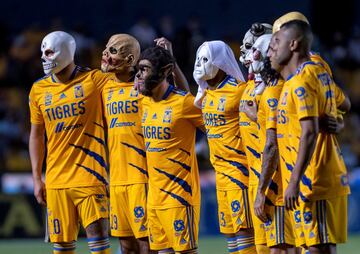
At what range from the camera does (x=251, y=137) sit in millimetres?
8656

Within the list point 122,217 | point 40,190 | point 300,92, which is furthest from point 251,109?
point 40,190

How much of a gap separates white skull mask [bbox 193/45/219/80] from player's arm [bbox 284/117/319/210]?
2.18 m

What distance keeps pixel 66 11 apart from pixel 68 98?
31.1ft

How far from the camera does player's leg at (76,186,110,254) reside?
30.2ft

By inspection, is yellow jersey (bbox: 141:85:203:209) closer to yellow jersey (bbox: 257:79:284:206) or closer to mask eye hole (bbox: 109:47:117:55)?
mask eye hole (bbox: 109:47:117:55)

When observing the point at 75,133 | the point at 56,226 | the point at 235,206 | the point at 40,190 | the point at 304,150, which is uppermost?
the point at 75,133

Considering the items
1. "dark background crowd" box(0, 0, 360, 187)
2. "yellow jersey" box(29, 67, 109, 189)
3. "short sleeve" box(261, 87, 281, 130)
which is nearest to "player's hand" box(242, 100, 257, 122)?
"short sleeve" box(261, 87, 281, 130)

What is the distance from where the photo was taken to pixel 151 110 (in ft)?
29.6

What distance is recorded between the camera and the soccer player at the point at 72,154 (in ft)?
30.3

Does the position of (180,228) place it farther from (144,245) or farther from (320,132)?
(320,132)

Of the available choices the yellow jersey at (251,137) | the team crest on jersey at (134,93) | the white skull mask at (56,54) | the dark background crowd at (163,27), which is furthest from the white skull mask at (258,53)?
the dark background crowd at (163,27)

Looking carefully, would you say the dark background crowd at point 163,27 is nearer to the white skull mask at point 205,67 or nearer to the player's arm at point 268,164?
the white skull mask at point 205,67

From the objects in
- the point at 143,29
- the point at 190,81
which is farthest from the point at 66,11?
the point at 190,81

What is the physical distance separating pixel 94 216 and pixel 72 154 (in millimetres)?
601
